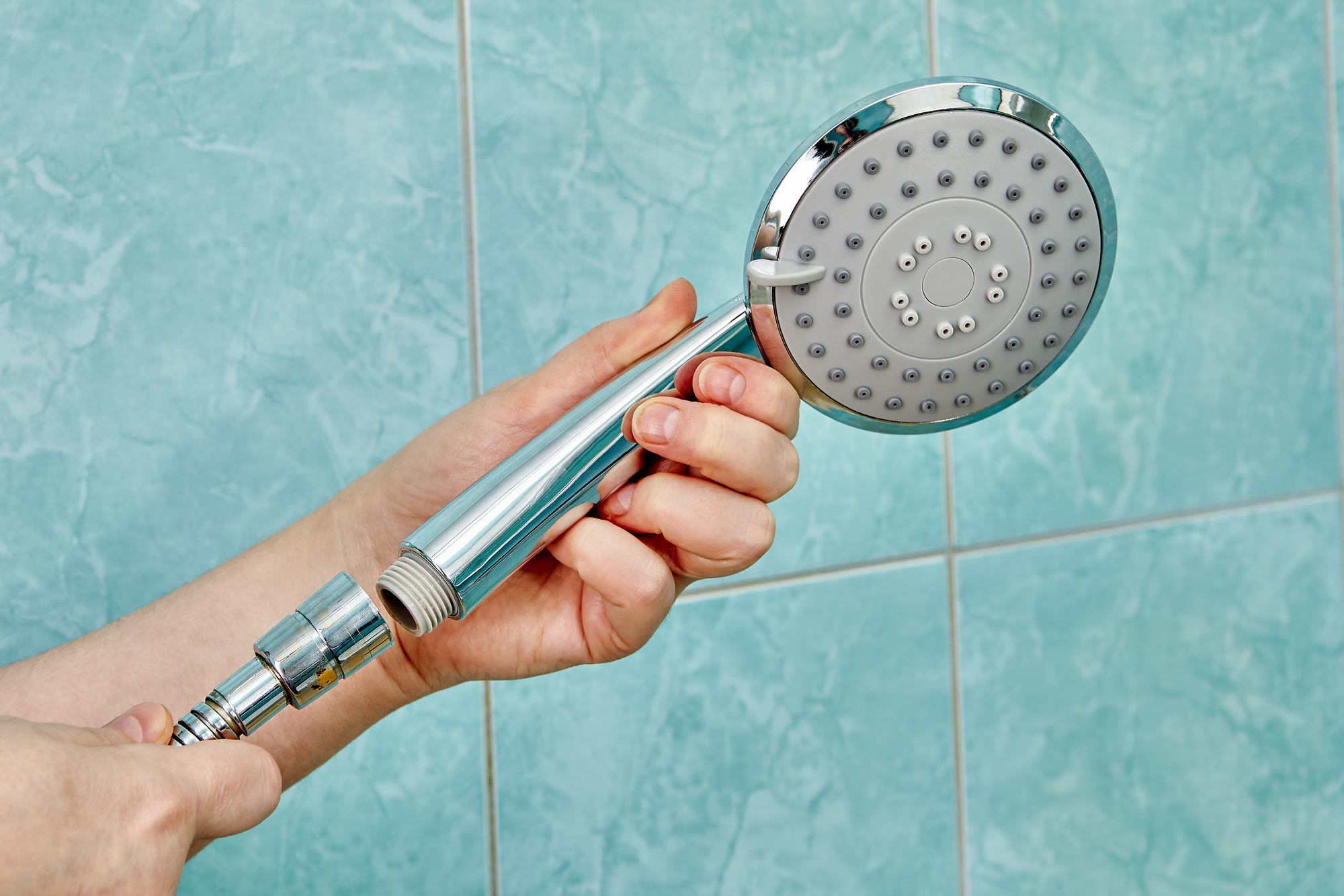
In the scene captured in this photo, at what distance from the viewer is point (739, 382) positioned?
40 cm

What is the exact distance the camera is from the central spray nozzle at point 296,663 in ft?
1.02

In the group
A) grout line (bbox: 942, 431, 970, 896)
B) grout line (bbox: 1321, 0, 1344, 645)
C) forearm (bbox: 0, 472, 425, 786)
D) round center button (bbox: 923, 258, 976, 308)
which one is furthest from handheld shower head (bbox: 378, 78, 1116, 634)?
grout line (bbox: 1321, 0, 1344, 645)

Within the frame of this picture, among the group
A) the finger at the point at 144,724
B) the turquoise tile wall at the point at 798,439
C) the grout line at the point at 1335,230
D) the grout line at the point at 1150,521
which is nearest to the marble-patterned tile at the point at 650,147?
the turquoise tile wall at the point at 798,439

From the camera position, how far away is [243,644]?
17.7 inches

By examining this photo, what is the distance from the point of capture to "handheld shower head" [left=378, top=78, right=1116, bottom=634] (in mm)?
346

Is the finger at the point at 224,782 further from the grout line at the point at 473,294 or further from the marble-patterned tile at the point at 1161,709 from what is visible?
the marble-patterned tile at the point at 1161,709

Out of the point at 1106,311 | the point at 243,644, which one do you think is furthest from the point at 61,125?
the point at 1106,311

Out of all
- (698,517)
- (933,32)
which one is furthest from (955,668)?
(933,32)

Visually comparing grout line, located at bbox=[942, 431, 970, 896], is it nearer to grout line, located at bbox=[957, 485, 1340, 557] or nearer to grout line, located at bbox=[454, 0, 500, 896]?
grout line, located at bbox=[957, 485, 1340, 557]

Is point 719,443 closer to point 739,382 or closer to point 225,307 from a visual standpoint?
point 739,382

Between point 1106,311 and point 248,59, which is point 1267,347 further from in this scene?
point 248,59

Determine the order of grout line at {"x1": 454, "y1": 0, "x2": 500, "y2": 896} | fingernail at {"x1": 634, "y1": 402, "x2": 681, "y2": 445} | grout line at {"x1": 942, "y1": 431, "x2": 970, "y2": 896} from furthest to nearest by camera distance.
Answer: grout line at {"x1": 942, "y1": 431, "x2": 970, "y2": 896}, grout line at {"x1": 454, "y1": 0, "x2": 500, "y2": 896}, fingernail at {"x1": 634, "y1": 402, "x2": 681, "y2": 445}

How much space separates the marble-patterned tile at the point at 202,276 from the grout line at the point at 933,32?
30 cm

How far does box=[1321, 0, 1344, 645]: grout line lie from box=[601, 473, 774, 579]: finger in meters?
0.60
